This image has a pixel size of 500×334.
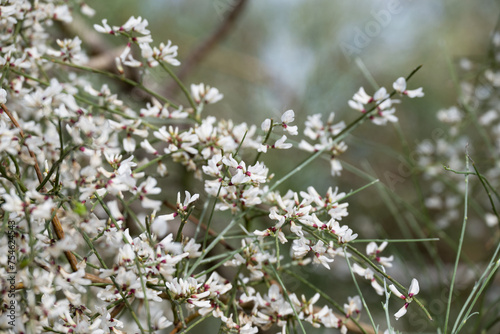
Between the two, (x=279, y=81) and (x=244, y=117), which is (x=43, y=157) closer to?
(x=244, y=117)

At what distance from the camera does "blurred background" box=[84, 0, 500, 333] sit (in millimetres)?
1246

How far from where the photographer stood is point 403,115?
1.44 meters

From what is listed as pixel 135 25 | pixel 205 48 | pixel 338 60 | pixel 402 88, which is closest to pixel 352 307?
pixel 402 88

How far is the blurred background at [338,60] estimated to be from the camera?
1246 millimetres

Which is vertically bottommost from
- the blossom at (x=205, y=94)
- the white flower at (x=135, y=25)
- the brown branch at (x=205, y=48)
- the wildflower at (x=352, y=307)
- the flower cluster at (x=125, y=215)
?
the wildflower at (x=352, y=307)

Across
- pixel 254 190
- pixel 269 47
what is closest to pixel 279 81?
pixel 269 47

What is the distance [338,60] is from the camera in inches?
56.3

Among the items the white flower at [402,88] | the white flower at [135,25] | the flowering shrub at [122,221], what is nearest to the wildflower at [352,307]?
the flowering shrub at [122,221]

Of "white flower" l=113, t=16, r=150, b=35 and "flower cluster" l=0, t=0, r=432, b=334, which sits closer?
"flower cluster" l=0, t=0, r=432, b=334

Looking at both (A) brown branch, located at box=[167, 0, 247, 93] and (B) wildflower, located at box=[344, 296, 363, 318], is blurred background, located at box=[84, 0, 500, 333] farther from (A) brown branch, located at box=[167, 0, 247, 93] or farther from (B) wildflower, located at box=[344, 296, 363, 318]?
(B) wildflower, located at box=[344, 296, 363, 318]

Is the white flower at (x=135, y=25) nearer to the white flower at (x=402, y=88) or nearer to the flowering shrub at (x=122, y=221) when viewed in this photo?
the flowering shrub at (x=122, y=221)

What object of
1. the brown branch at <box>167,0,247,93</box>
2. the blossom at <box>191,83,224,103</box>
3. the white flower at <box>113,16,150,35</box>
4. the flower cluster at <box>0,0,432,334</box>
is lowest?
the flower cluster at <box>0,0,432,334</box>

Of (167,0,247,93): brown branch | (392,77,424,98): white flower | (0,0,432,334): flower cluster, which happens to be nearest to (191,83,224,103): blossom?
(0,0,432,334): flower cluster

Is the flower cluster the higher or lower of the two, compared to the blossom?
lower
